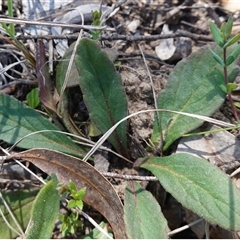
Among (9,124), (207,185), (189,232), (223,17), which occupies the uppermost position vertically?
(223,17)

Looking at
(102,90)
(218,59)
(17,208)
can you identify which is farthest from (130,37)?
(17,208)

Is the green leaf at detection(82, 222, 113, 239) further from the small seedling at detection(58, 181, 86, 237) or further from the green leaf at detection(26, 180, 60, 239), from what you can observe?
the green leaf at detection(26, 180, 60, 239)

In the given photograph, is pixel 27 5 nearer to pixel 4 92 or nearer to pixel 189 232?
pixel 4 92

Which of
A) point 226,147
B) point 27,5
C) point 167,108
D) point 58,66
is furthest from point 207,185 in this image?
point 27,5

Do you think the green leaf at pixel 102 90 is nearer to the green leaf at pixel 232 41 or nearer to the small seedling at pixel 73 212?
the small seedling at pixel 73 212

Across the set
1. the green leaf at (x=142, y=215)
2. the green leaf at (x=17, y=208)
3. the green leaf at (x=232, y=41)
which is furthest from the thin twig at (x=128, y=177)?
the green leaf at (x=232, y=41)

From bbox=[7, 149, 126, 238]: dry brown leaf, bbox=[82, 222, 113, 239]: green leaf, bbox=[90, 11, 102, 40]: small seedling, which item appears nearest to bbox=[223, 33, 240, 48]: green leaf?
bbox=[90, 11, 102, 40]: small seedling
